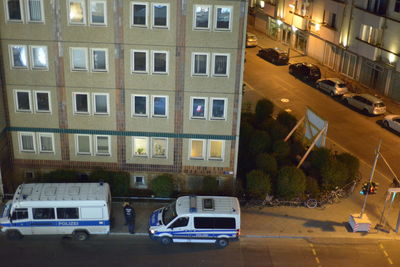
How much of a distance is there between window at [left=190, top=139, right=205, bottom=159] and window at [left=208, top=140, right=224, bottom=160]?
0.51 meters

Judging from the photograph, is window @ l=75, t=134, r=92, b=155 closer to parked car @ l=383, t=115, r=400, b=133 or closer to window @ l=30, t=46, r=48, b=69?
window @ l=30, t=46, r=48, b=69

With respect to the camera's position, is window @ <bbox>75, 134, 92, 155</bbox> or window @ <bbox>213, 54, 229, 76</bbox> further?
window @ <bbox>75, 134, 92, 155</bbox>

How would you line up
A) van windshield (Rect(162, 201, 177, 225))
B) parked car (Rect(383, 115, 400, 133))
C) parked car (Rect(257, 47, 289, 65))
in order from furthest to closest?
→ parked car (Rect(257, 47, 289, 65)) → parked car (Rect(383, 115, 400, 133)) → van windshield (Rect(162, 201, 177, 225))

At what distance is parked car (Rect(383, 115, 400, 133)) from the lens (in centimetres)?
5069

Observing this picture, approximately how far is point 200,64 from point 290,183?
398 inches

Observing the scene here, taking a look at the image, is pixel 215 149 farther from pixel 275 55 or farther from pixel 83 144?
pixel 275 55

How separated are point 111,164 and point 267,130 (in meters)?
13.4

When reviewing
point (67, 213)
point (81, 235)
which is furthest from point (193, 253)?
point (67, 213)

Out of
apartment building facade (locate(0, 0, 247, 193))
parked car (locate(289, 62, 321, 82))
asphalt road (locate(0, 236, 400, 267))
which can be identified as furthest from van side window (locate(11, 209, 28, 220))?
parked car (locate(289, 62, 321, 82))

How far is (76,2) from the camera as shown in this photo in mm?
34781


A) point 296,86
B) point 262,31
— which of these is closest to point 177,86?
point 296,86

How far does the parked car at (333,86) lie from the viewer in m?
58.1

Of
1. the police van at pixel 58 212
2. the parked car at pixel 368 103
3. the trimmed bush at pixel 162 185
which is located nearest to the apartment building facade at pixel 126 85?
the trimmed bush at pixel 162 185


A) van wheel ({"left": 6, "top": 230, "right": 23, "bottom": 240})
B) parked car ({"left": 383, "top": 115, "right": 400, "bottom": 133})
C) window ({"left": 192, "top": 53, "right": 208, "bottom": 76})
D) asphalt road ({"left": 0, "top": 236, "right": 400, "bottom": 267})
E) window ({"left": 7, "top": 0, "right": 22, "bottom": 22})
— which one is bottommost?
asphalt road ({"left": 0, "top": 236, "right": 400, "bottom": 267})
